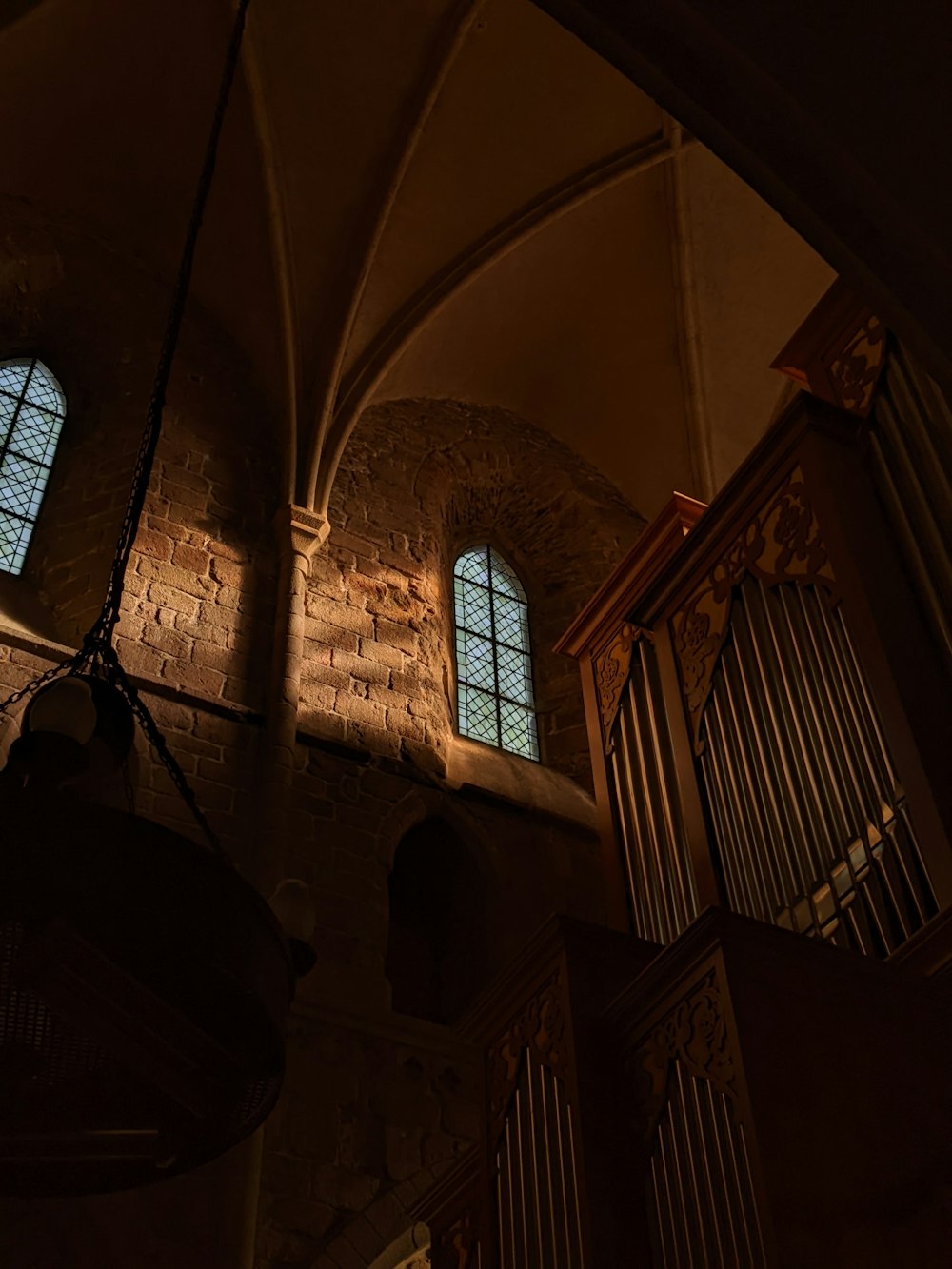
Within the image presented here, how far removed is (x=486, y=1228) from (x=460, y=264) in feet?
26.6

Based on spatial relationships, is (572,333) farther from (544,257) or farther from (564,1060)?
(564,1060)

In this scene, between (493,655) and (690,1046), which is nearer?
(690,1046)

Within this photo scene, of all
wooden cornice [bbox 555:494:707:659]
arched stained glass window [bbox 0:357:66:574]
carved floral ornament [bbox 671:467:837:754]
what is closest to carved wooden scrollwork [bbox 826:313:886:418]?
carved floral ornament [bbox 671:467:837:754]

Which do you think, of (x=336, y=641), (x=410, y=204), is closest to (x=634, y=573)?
(x=336, y=641)

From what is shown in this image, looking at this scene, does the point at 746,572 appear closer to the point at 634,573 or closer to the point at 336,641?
the point at 634,573

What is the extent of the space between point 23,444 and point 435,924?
4.36 metres

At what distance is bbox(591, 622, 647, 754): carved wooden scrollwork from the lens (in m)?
6.97

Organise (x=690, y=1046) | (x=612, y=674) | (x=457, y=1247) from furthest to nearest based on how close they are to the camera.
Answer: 1. (x=612, y=674)
2. (x=457, y=1247)
3. (x=690, y=1046)

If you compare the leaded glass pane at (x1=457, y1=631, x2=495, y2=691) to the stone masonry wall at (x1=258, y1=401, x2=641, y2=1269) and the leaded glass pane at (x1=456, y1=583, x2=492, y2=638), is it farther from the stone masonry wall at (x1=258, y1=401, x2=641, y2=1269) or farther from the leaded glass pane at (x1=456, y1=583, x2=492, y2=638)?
the stone masonry wall at (x1=258, y1=401, x2=641, y2=1269)

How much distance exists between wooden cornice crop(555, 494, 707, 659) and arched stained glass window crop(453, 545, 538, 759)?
284 cm

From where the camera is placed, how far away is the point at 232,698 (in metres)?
8.84

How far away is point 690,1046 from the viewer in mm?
3982

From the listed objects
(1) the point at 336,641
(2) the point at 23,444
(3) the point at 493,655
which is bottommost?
(1) the point at 336,641

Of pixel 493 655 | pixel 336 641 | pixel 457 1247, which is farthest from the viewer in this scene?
pixel 493 655
